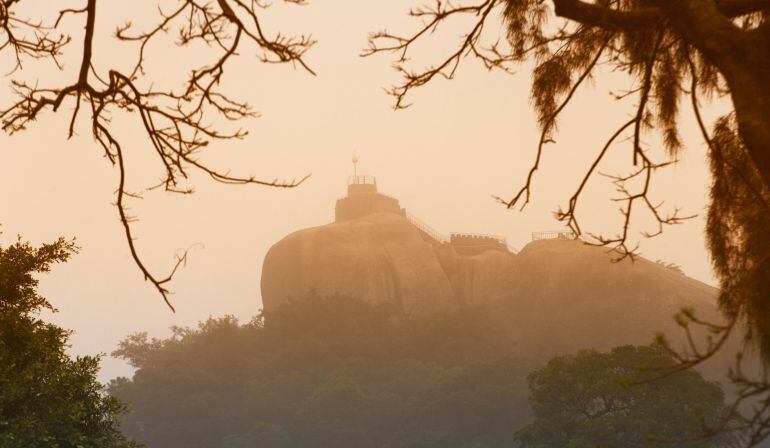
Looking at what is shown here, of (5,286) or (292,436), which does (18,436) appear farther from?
(292,436)

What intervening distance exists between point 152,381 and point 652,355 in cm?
2871

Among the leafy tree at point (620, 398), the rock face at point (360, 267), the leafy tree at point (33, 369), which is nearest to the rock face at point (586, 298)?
the rock face at point (360, 267)

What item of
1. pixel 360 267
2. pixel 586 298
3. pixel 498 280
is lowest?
pixel 586 298

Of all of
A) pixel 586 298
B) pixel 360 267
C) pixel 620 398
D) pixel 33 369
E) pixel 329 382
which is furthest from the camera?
pixel 360 267

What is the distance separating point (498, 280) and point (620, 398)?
83.1ft

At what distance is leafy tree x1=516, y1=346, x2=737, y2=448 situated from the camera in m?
24.6

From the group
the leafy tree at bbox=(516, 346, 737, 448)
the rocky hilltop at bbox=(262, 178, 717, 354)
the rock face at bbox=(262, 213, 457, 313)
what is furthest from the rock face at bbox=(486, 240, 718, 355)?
the leafy tree at bbox=(516, 346, 737, 448)

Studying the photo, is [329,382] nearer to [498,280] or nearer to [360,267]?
[360,267]

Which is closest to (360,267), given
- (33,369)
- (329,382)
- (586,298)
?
(329,382)

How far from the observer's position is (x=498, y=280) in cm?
5156

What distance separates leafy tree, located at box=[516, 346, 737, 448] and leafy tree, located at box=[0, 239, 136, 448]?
1571 cm

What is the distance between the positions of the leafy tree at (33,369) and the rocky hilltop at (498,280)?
33.7 metres

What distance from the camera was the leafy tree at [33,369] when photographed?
10742mm

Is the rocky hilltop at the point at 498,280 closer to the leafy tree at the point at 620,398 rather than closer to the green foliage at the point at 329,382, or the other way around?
the green foliage at the point at 329,382
